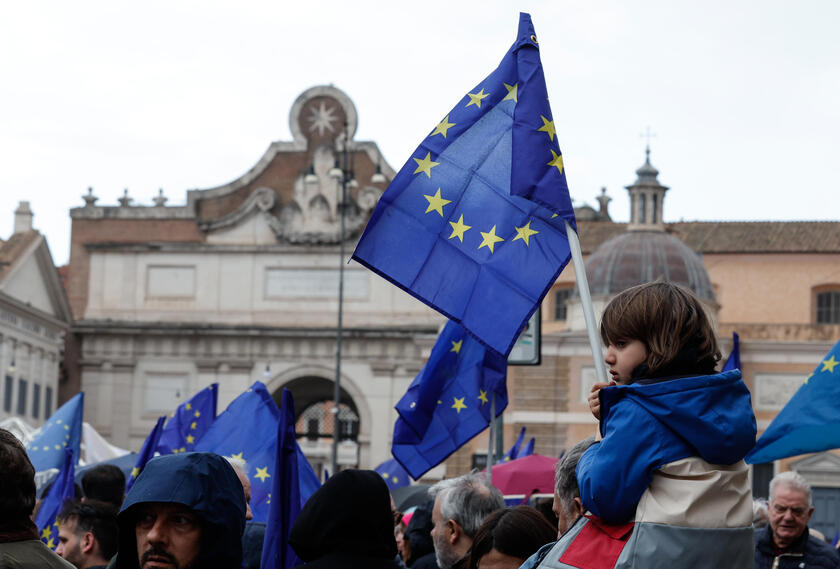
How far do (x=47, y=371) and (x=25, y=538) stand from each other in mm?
53787

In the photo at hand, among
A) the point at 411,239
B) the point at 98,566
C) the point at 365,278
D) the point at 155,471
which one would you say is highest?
the point at 365,278

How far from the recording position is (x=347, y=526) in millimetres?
4891

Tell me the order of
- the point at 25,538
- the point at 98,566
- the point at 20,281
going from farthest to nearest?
the point at 20,281 → the point at 98,566 → the point at 25,538

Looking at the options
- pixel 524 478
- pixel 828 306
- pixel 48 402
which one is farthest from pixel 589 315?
pixel 828 306

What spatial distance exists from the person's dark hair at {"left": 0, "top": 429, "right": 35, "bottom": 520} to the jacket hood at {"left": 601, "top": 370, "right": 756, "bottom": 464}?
1.74 metres

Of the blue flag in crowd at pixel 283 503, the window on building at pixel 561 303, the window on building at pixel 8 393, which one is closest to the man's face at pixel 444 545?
the blue flag in crowd at pixel 283 503

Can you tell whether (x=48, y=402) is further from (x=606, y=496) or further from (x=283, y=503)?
(x=606, y=496)

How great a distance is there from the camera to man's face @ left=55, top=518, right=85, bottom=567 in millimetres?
7156

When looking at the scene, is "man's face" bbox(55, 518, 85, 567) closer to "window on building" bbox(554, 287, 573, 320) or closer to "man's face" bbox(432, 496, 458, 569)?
"man's face" bbox(432, 496, 458, 569)

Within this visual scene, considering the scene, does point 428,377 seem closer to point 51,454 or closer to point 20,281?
point 51,454

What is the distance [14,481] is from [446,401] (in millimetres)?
7410

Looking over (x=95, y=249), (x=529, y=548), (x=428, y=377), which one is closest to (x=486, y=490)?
(x=529, y=548)

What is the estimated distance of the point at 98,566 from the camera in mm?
6828

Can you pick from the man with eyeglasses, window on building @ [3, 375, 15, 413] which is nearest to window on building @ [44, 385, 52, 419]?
window on building @ [3, 375, 15, 413]
